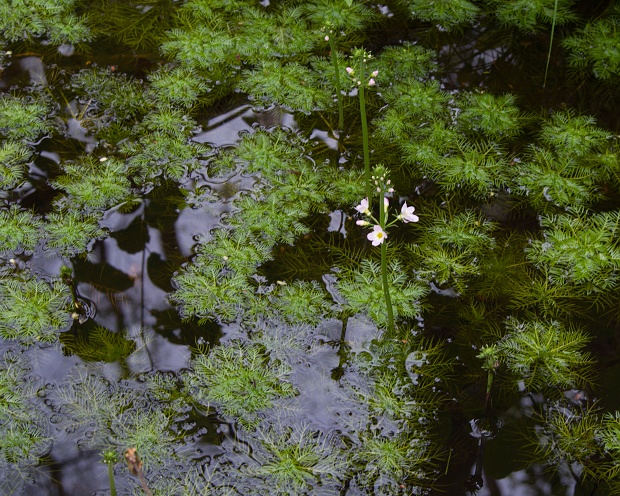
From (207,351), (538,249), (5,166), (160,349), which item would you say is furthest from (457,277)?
(5,166)

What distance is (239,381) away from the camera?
2.96 m

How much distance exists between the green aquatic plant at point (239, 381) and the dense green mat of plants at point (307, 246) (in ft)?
0.03

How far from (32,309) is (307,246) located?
1351mm

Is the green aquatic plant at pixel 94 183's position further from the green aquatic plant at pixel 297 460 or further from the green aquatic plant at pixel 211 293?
the green aquatic plant at pixel 297 460

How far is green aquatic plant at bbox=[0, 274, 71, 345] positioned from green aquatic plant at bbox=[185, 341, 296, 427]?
2.26 feet

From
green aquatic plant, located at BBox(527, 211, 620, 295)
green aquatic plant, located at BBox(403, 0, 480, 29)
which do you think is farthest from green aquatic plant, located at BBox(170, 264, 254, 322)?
green aquatic plant, located at BBox(403, 0, 480, 29)

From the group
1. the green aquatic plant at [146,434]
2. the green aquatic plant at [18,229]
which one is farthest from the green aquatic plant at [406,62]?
the green aquatic plant at [146,434]

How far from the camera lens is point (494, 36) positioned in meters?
4.39

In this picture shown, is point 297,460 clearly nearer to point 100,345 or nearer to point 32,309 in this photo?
point 100,345

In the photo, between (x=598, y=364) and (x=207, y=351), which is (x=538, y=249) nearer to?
(x=598, y=364)

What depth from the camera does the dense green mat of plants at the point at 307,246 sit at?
281 cm

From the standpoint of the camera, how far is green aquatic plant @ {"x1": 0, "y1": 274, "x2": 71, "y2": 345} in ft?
10.2

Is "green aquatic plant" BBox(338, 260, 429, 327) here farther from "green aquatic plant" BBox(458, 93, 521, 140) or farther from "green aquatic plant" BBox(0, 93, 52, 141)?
"green aquatic plant" BBox(0, 93, 52, 141)

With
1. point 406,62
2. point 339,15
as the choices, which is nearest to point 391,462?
point 406,62
